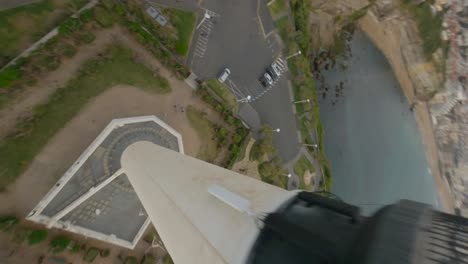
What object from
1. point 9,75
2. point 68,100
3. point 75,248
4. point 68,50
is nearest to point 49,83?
point 68,100

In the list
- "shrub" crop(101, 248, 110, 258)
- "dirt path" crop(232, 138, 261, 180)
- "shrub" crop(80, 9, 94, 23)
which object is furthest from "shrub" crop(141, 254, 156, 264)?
"shrub" crop(80, 9, 94, 23)

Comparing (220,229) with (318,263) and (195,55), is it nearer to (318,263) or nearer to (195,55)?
(318,263)

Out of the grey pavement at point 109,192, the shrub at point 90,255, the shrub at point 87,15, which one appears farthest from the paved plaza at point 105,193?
the shrub at point 87,15

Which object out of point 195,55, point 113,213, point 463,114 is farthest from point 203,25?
point 463,114

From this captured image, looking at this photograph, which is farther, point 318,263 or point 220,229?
A: point 220,229

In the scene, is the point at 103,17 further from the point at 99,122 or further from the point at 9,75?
the point at 99,122
